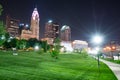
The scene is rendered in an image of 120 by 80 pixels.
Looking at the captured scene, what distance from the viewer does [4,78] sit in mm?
22234

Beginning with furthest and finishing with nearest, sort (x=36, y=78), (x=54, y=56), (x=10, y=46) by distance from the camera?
(x=10, y=46)
(x=54, y=56)
(x=36, y=78)

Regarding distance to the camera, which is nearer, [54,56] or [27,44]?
[54,56]

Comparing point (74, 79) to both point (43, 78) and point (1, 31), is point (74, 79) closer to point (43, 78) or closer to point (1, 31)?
point (43, 78)

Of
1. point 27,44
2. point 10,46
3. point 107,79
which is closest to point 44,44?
point 27,44

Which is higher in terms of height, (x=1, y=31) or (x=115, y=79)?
(x=1, y=31)

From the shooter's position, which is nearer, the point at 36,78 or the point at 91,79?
the point at 36,78

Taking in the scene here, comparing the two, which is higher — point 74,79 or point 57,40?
point 57,40

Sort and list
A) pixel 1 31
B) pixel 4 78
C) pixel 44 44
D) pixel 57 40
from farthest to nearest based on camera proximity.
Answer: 1. pixel 44 44
2. pixel 57 40
3. pixel 1 31
4. pixel 4 78

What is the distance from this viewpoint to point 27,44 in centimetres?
16712

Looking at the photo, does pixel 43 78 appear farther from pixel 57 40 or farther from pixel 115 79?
pixel 57 40

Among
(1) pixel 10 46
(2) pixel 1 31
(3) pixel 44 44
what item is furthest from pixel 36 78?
(3) pixel 44 44

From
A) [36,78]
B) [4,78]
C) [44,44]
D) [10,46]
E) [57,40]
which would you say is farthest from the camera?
[44,44]

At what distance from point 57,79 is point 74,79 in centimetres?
203

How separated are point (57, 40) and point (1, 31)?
47.3 meters
